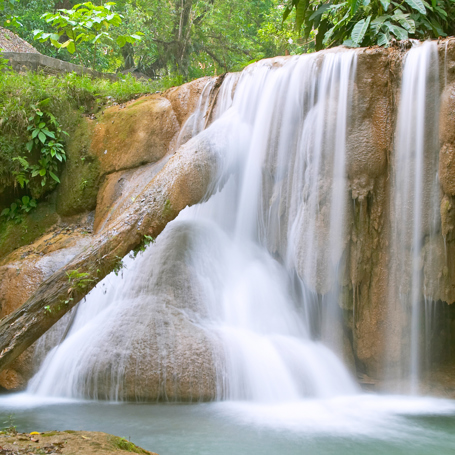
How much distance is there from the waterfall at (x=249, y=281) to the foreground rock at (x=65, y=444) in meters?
1.98

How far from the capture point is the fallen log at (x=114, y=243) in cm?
455

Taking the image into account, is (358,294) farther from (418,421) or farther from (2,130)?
(2,130)

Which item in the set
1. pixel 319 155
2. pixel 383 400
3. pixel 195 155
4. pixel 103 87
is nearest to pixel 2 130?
pixel 103 87

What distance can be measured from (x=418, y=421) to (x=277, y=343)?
1554mm

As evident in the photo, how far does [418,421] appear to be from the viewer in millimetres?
4219

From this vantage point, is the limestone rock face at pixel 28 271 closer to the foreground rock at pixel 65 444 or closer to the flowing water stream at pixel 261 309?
the flowing water stream at pixel 261 309

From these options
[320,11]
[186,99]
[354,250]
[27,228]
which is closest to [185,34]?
[320,11]

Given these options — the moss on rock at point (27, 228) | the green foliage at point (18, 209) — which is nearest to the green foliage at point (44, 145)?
the green foliage at point (18, 209)

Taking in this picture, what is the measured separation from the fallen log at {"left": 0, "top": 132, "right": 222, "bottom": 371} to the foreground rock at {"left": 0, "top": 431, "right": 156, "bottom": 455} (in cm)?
194

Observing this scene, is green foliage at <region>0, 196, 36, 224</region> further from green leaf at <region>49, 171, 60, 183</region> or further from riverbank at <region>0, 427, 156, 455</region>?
riverbank at <region>0, 427, 156, 455</region>

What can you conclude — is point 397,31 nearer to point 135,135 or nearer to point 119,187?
point 135,135

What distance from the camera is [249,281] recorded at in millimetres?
5977

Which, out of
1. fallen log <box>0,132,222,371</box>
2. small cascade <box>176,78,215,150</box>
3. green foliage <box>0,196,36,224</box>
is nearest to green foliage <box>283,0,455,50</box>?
small cascade <box>176,78,215,150</box>

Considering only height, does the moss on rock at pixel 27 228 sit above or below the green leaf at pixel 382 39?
below
